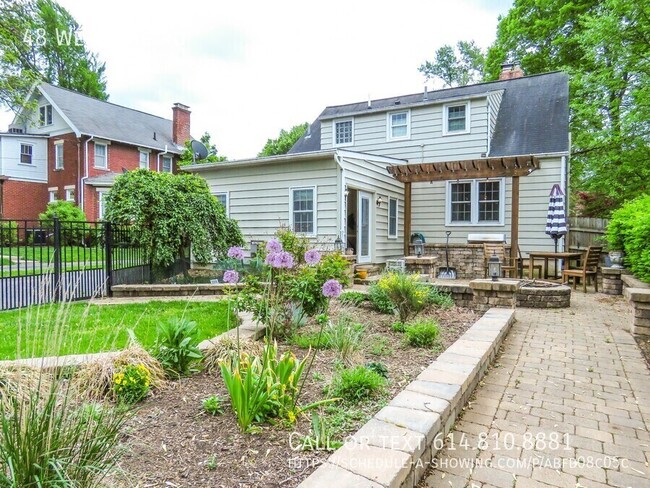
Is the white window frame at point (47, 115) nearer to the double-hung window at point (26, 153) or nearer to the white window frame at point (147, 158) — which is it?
the double-hung window at point (26, 153)

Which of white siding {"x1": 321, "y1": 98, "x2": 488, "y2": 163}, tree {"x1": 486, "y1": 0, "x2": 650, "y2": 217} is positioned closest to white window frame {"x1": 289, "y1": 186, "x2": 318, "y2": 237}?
white siding {"x1": 321, "y1": 98, "x2": 488, "y2": 163}

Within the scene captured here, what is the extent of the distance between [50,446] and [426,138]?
1199 centimetres

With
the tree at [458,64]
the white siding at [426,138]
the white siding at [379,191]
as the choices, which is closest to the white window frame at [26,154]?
the white siding at [426,138]

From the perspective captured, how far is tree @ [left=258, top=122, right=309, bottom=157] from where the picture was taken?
28625 millimetres

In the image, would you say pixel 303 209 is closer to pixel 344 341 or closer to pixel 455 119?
pixel 455 119

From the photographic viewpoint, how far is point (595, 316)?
18.8 ft

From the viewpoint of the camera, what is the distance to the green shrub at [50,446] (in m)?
1.42

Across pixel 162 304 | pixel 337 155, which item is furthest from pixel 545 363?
pixel 337 155

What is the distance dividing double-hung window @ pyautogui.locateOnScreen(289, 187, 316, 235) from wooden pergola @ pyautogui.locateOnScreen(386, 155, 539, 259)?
7.48ft

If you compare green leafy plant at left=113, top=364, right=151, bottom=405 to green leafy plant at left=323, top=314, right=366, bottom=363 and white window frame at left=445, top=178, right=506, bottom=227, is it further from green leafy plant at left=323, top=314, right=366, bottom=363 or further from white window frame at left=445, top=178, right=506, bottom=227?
white window frame at left=445, top=178, right=506, bottom=227

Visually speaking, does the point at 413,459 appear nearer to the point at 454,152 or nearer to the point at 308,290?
the point at 308,290

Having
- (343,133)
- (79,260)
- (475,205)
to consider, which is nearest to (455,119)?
(475,205)

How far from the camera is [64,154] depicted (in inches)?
763

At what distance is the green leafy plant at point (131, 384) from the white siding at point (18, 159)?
21712 mm
